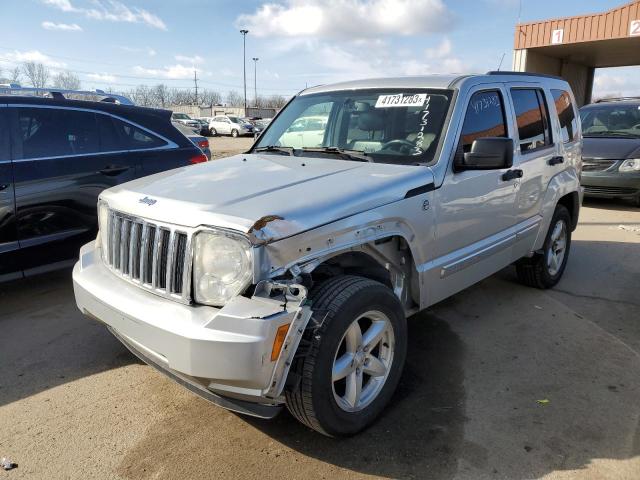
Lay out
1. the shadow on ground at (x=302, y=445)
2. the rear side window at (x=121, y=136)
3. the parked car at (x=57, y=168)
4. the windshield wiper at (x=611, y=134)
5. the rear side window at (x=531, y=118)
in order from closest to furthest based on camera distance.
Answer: the shadow on ground at (x=302, y=445), the rear side window at (x=531, y=118), the parked car at (x=57, y=168), the rear side window at (x=121, y=136), the windshield wiper at (x=611, y=134)

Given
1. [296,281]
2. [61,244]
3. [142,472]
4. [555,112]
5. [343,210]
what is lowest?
[142,472]

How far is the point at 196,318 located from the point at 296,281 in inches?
19.1

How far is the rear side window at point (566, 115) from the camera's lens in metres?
4.97

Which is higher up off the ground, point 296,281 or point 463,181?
point 463,181

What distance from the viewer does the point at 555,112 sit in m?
4.86

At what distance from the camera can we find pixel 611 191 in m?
9.12

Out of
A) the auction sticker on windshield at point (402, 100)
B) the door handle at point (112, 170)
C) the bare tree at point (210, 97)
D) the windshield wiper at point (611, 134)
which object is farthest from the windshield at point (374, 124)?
the bare tree at point (210, 97)

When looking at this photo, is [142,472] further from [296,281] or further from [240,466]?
[296,281]

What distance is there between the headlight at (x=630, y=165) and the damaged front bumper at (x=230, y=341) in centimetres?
862

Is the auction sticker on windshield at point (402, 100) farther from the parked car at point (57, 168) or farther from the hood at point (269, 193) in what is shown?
the parked car at point (57, 168)

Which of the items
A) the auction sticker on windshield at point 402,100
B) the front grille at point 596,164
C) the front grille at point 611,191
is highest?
the auction sticker on windshield at point 402,100

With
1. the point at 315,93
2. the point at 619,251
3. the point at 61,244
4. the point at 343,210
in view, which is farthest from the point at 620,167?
the point at 61,244

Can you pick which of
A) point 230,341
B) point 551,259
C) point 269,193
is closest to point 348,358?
point 230,341

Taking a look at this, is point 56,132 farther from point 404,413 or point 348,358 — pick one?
point 404,413
